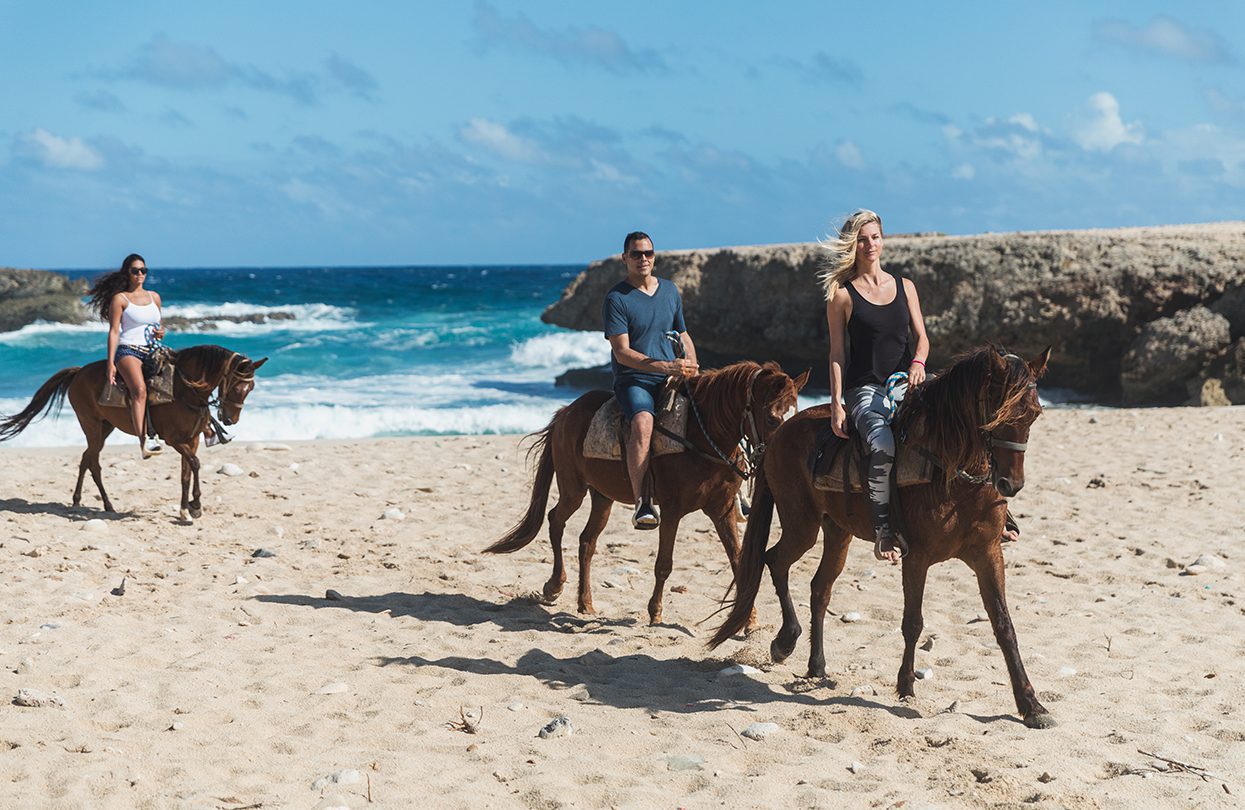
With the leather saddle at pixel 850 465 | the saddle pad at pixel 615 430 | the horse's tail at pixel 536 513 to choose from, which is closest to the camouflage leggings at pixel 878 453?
the leather saddle at pixel 850 465

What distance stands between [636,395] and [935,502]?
2.15 metres

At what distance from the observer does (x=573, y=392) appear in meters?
24.7

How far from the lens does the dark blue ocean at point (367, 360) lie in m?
19.2

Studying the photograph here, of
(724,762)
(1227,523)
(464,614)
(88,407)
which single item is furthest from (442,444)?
(724,762)

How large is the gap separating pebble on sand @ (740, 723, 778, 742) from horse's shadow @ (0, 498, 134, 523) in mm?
6605

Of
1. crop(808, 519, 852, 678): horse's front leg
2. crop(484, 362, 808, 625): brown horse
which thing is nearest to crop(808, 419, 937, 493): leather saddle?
crop(808, 519, 852, 678): horse's front leg

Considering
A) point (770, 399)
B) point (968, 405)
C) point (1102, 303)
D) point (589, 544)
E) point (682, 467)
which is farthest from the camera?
point (1102, 303)

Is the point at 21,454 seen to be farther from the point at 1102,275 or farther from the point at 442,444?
the point at 1102,275

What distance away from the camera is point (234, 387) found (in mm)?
9398

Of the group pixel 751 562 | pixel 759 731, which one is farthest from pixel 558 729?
pixel 751 562

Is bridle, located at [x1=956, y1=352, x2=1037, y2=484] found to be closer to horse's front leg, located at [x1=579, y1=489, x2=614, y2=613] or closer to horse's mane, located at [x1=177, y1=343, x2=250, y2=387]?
horse's front leg, located at [x1=579, y1=489, x2=614, y2=613]

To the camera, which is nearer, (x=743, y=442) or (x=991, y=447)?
(x=991, y=447)

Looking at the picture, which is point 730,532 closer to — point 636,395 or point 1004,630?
point 636,395

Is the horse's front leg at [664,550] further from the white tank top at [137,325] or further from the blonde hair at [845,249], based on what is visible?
the white tank top at [137,325]
